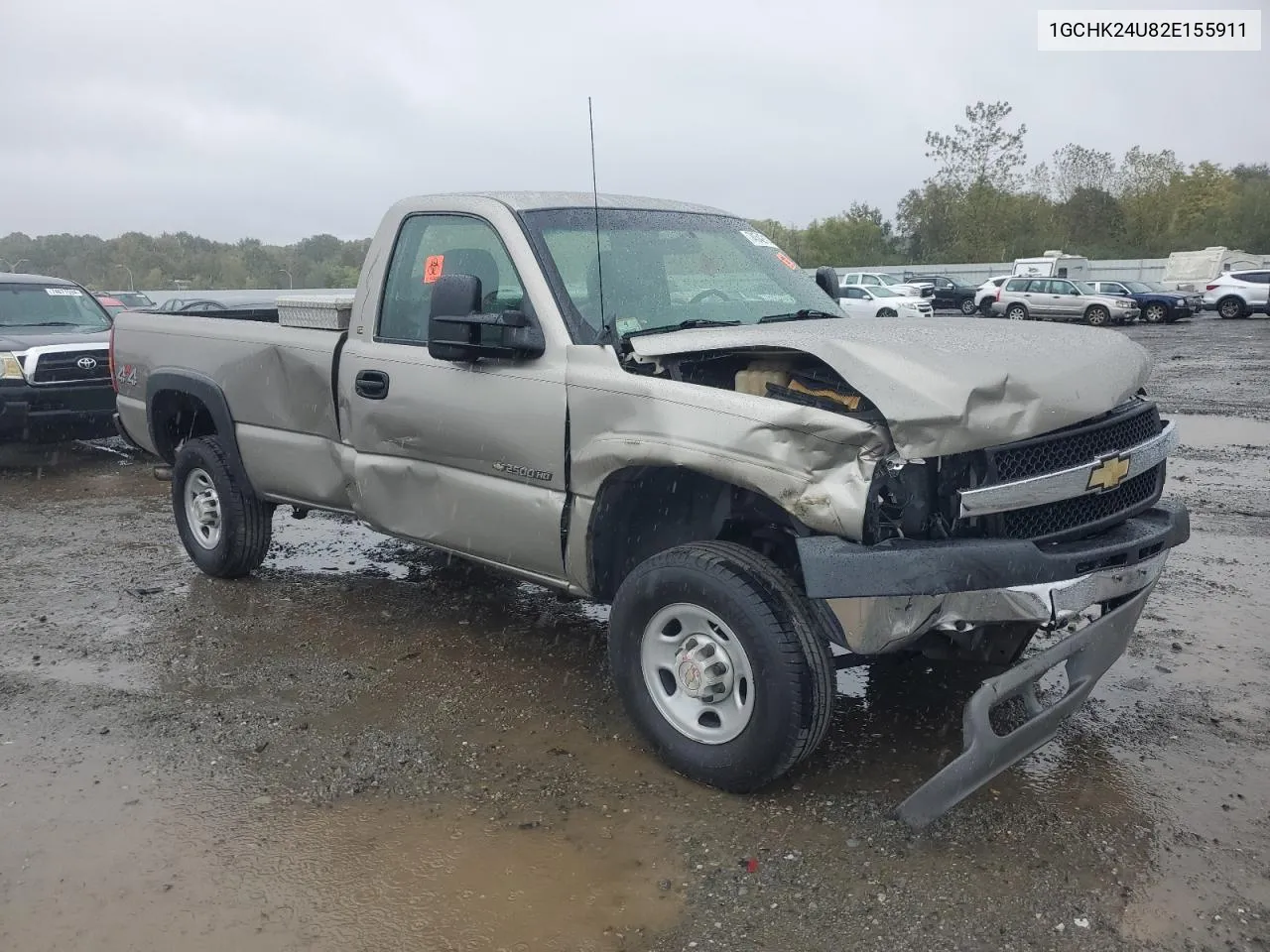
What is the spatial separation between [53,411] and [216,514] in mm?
4780

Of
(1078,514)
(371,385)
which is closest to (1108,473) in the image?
(1078,514)

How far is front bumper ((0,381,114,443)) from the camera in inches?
376

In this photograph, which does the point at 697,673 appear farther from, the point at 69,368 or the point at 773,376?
the point at 69,368

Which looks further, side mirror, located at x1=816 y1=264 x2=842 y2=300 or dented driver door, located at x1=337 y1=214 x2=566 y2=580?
side mirror, located at x1=816 y1=264 x2=842 y2=300

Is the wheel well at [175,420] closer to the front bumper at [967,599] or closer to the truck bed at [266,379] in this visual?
the truck bed at [266,379]

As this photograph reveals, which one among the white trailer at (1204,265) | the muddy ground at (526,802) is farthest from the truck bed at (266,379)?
the white trailer at (1204,265)

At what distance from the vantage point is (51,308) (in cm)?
1104

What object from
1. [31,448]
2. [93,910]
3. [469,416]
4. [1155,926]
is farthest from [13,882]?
[31,448]

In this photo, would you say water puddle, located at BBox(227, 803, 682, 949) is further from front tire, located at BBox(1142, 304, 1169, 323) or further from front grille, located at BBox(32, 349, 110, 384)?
front tire, located at BBox(1142, 304, 1169, 323)

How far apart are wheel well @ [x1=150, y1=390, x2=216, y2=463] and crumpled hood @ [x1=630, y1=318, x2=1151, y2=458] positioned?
3.50 m

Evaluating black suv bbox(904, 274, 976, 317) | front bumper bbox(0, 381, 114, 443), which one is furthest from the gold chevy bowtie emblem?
black suv bbox(904, 274, 976, 317)

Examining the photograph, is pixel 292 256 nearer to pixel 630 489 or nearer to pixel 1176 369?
pixel 1176 369

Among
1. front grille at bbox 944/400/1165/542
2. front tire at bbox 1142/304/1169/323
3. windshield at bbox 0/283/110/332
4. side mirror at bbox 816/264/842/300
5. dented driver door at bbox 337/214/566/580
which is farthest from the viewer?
front tire at bbox 1142/304/1169/323

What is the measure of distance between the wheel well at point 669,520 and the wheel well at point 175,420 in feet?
10.0
